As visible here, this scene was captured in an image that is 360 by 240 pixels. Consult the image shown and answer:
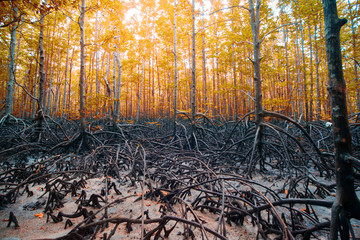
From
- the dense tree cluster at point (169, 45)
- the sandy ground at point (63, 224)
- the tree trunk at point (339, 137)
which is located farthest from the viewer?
the dense tree cluster at point (169, 45)

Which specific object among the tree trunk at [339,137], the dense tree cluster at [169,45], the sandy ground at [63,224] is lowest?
the sandy ground at [63,224]

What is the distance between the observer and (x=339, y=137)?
35.4 inches

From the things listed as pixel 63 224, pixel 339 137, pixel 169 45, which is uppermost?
pixel 169 45

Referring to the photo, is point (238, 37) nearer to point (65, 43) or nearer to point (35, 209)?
point (35, 209)

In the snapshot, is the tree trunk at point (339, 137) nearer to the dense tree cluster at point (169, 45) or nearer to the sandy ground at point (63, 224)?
the sandy ground at point (63, 224)

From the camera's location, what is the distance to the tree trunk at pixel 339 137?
81 centimetres

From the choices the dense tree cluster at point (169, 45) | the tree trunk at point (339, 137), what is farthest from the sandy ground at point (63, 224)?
the dense tree cluster at point (169, 45)

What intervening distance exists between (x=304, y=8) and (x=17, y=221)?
27.1 feet

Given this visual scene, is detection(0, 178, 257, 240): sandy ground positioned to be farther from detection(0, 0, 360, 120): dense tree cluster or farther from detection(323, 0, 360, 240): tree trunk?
detection(0, 0, 360, 120): dense tree cluster

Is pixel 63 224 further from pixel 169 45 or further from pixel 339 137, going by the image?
pixel 169 45

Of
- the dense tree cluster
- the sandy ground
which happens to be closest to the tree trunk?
the sandy ground

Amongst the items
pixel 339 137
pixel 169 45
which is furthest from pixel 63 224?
pixel 169 45

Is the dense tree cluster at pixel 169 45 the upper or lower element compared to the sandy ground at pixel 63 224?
upper

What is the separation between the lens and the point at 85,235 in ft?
3.37
